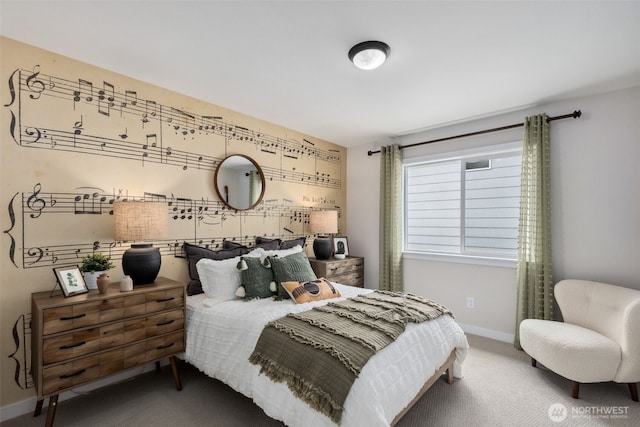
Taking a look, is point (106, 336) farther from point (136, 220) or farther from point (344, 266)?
point (344, 266)

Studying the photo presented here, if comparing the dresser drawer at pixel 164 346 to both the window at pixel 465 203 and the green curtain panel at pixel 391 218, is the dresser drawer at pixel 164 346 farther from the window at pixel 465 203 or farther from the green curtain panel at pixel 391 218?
the window at pixel 465 203

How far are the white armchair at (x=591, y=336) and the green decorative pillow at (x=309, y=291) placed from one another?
5.76 feet

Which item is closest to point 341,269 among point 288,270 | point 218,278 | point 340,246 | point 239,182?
point 340,246

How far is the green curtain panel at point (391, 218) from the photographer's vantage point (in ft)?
13.8

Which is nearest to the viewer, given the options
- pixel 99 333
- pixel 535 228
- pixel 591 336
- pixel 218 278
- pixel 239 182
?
pixel 99 333

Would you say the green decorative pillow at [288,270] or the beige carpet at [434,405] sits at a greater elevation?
the green decorative pillow at [288,270]

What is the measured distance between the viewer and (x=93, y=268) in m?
2.20

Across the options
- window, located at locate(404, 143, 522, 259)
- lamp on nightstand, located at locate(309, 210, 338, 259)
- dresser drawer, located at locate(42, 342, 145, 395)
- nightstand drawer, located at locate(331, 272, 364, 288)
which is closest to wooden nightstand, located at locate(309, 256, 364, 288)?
nightstand drawer, located at locate(331, 272, 364, 288)

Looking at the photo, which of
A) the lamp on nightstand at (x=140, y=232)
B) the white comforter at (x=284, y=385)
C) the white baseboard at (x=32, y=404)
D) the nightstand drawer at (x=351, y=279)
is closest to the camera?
the white comforter at (x=284, y=385)

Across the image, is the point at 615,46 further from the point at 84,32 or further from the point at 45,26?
the point at 45,26

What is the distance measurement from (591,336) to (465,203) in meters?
1.87

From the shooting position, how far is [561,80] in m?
2.65

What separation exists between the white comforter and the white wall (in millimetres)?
1306

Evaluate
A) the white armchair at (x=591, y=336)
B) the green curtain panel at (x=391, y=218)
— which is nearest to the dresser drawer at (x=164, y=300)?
the green curtain panel at (x=391, y=218)
